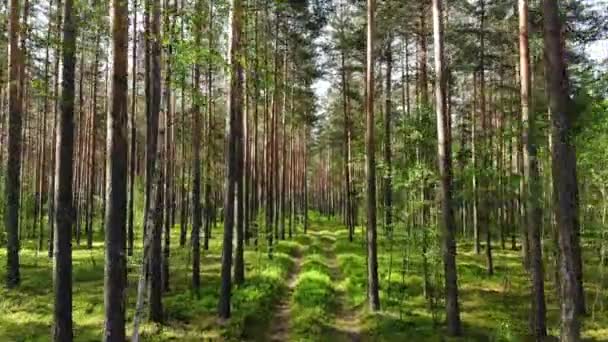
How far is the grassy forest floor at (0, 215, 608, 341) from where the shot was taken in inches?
583

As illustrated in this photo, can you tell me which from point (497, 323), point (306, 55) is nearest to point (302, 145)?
point (306, 55)

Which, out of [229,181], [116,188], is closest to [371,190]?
[229,181]

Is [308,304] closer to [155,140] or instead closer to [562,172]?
[155,140]

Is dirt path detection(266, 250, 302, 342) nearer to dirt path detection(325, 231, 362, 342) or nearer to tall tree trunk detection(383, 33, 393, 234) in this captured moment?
Answer: dirt path detection(325, 231, 362, 342)

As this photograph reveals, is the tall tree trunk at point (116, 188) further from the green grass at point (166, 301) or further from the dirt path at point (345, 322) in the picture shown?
the dirt path at point (345, 322)

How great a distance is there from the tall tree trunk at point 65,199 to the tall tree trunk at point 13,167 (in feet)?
28.8

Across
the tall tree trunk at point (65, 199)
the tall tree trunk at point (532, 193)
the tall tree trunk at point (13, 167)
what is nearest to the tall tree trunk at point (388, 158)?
the tall tree trunk at point (532, 193)

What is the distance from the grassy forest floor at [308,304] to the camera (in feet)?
48.6

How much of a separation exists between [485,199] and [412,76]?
1036cm

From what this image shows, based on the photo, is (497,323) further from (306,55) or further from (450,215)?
(306,55)

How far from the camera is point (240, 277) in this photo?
19922 mm

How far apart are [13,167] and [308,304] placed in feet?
36.2

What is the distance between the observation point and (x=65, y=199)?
11.0 meters

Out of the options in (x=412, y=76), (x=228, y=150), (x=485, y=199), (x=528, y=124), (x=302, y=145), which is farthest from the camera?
(x=302, y=145)
